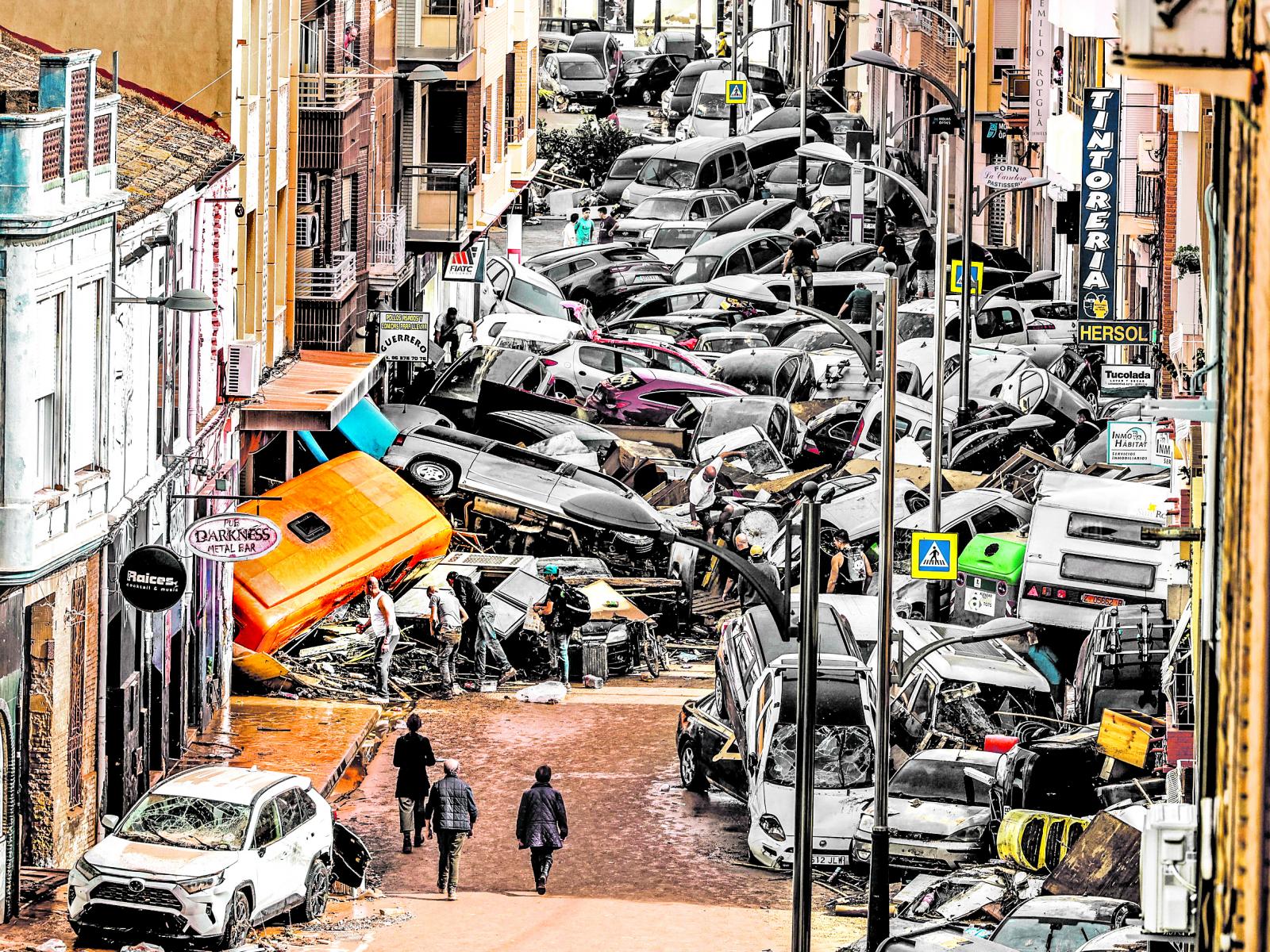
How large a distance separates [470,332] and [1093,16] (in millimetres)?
23773

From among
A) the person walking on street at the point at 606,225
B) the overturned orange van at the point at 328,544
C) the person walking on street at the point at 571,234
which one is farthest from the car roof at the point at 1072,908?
the person walking on street at the point at 571,234

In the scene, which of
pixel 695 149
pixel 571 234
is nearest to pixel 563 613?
pixel 571 234

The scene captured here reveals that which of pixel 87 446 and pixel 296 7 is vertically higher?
pixel 296 7

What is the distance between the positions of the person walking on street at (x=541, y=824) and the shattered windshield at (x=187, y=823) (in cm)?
297

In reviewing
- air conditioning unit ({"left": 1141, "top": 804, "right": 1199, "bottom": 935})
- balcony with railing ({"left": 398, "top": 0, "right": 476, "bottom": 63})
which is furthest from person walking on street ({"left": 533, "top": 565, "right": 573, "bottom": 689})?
air conditioning unit ({"left": 1141, "top": 804, "right": 1199, "bottom": 935})

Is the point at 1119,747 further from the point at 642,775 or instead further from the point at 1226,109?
the point at 1226,109

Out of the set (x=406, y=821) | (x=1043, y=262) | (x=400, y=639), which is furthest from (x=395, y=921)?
(x=1043, y=262)

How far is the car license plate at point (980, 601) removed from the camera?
30281mm

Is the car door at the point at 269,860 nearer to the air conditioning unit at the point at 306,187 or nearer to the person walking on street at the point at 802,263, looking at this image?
the air conditioning unit at the point at 306,187

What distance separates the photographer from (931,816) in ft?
75.9

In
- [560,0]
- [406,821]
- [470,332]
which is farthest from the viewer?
[560,0]

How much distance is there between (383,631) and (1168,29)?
2383cm

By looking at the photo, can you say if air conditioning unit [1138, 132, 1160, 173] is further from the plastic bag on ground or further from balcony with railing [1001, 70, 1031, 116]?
balcony with railing [1001, 70, 1031, 116]

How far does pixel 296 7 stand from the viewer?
3594 cm
